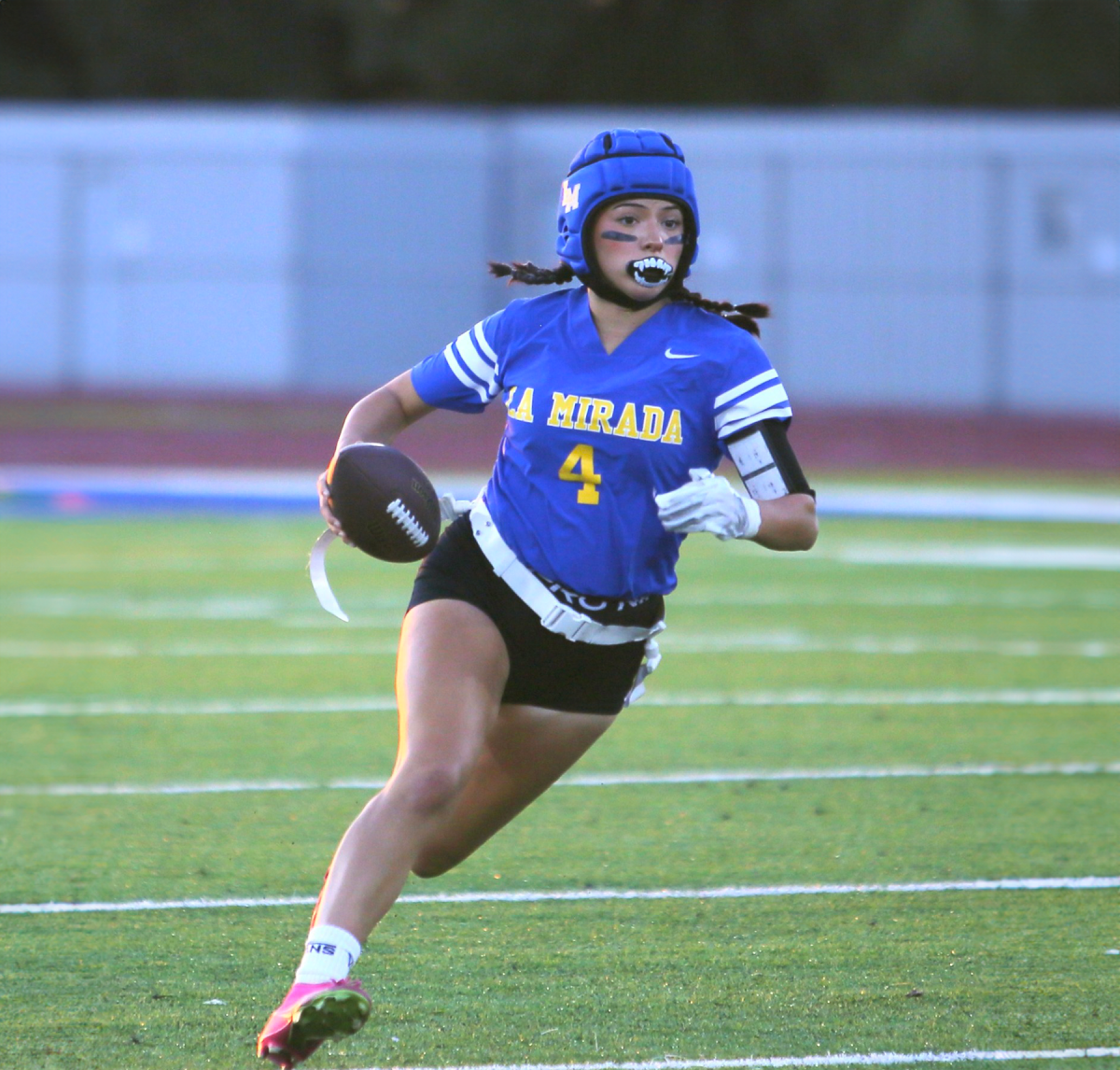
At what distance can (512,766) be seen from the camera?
178 inches

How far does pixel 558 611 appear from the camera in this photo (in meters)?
4.34

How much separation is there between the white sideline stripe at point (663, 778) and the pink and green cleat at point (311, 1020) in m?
3.32

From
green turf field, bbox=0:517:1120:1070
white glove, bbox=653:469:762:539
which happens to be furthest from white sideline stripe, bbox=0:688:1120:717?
white glove, bbox=653:469:762:539

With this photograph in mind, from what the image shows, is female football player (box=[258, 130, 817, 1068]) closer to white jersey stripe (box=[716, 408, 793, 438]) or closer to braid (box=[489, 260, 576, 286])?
white jersey stripe (box=[716, 408, 793, 438])

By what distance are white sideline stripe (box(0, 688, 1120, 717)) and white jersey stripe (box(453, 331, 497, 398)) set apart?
4.22 metres

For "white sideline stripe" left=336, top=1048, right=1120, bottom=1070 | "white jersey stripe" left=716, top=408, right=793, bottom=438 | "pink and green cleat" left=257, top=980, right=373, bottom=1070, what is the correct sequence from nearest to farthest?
1. "pink and green cleat" left=257, top=980, right=373, bottom=1070
2. "white sideline stripe" left=336, top=1048, right=1120, bottom=1070
3. "white jersey stripe" left=716, top=408, right=793, bottom=438

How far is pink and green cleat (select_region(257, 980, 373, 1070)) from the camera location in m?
3.62

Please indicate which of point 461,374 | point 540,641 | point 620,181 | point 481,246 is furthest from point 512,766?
point 481,246

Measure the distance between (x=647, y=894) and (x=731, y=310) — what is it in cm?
188

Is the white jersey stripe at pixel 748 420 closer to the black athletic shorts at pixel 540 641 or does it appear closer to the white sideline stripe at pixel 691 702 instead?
the black athletic shorts at pixel 540 641

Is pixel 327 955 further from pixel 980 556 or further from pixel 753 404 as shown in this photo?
pixel 980 556

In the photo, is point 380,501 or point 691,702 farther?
point 691,702

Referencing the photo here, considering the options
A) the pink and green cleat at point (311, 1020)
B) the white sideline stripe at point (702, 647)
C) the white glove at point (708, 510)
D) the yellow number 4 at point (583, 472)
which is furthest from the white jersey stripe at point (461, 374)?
the white sideline stripe at point (702, 647)

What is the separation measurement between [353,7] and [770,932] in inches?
1180
